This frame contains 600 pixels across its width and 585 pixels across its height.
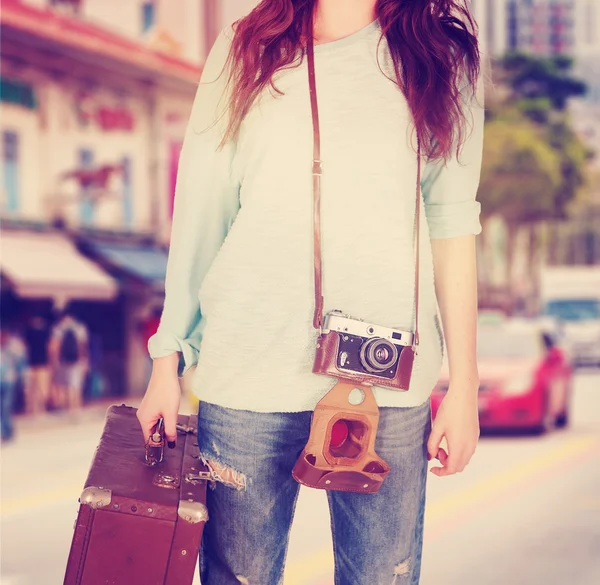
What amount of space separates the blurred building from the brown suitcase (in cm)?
1746

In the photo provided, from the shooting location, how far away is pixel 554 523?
6816 millimetres

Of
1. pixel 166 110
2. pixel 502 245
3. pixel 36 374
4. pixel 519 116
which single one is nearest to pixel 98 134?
pixel 166 110

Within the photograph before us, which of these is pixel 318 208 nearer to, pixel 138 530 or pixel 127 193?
pixel 138 530

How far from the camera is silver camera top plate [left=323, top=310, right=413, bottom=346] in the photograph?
1819 millimetres

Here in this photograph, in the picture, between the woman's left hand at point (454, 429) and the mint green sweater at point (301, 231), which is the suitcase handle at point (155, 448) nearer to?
the mint green sweater at point (301, 231)

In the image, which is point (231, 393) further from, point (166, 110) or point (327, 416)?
point (166, 110)

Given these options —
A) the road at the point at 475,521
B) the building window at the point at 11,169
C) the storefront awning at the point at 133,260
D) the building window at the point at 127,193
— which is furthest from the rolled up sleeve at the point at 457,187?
the building window at the point at 127,193

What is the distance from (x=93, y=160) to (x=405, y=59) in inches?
824

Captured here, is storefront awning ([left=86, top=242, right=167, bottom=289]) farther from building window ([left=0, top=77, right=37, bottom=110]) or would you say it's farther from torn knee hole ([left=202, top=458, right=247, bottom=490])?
torn knee hole ([left=202, top=458, right=247, bottom=490])

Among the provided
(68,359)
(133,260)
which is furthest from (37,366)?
(133,260)

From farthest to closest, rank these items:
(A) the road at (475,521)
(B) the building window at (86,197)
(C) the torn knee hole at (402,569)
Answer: (B) the building window at (86,197) < (A) the road at (475,521) < (C) the torn knee hole at (402,569)

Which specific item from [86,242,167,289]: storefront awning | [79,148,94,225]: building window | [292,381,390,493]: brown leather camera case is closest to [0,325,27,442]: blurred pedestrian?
[86,242,167,289]: storefront awning

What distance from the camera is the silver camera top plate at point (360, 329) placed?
1819 mm

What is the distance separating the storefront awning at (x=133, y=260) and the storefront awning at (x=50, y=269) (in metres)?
0.26
